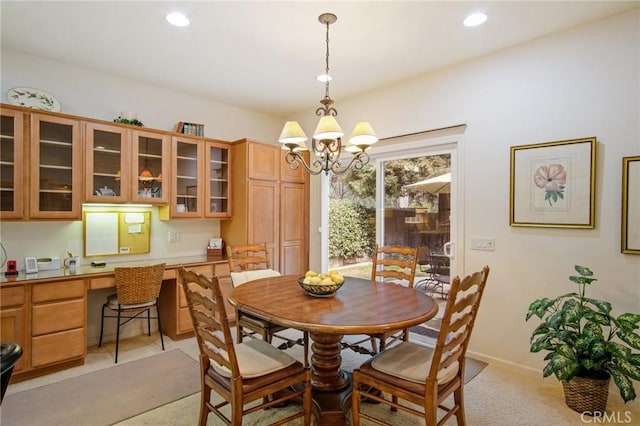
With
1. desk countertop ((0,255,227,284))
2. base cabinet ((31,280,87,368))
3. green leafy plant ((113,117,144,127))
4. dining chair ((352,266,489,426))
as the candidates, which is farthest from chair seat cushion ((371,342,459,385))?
green leafy plant ((113,117,144,127))

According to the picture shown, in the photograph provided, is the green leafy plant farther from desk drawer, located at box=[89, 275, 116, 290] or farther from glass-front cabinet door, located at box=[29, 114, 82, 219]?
desk drawer, located at box=[89, 275, 116, 290]

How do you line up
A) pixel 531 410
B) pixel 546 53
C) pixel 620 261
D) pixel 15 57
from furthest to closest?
pixel 15 57
pixel 546 53
pixel 620 261
pixel 531 410

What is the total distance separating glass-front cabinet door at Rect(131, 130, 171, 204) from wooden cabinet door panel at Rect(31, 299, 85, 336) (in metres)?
1.11

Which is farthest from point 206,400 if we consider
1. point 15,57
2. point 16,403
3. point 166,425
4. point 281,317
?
point 15,57

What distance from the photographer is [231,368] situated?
5.55 ft

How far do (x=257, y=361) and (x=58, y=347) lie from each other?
206 cm

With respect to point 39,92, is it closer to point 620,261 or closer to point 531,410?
point 531,410

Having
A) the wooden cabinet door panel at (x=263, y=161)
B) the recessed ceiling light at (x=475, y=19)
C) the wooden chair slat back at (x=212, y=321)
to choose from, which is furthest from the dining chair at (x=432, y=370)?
the wooden cabinet door panel at (x=263, y=161)

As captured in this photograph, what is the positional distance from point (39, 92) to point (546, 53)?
448 centimetres

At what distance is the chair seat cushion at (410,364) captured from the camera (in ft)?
5.82

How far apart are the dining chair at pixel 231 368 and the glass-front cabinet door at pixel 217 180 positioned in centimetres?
240

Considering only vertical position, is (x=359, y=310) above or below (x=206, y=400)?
above

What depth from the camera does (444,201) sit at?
3.53 m

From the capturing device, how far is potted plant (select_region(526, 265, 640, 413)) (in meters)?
2.11
